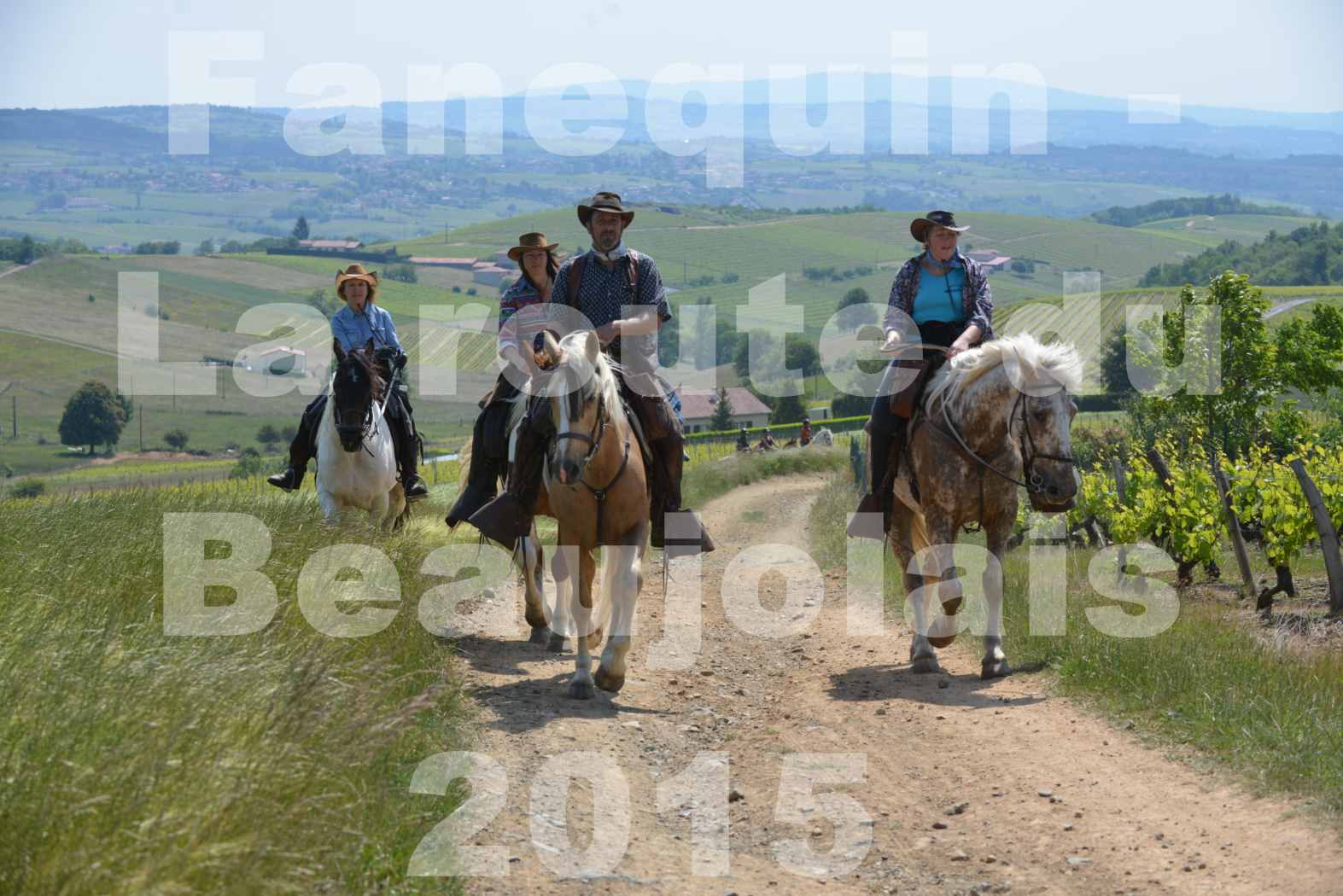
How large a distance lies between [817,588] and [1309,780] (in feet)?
28.7

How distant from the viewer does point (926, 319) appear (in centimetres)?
1089

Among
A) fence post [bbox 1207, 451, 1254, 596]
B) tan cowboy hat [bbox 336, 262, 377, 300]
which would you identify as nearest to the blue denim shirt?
tan cowboy hat [bbox 336, 262, 377, 300]

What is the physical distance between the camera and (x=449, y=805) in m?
6.20

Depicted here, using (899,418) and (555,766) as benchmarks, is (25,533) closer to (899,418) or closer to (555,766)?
(555,766)

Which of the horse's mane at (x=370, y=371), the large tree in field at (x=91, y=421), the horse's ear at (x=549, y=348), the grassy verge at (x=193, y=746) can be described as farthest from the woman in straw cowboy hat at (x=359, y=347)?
the large tree in field at (x=91, y=421)

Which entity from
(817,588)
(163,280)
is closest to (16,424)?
(163,280)

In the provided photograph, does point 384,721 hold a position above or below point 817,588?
above

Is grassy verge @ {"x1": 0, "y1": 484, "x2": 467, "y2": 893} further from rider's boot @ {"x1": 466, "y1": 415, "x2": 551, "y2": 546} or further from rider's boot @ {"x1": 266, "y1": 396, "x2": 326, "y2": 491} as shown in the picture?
rider's boot @ {"x1": 266, "y1": 396, "x2": 326, "y2": 491}

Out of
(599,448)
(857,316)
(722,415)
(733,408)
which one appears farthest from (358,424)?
(733,408)

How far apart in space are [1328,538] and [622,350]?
6537mm

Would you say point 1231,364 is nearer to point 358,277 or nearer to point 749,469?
point 749,469

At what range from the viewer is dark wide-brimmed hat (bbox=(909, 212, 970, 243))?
10.6 meters

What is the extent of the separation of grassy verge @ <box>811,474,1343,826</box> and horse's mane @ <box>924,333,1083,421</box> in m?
1.89

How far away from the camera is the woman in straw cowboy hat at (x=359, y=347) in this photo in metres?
12.9
